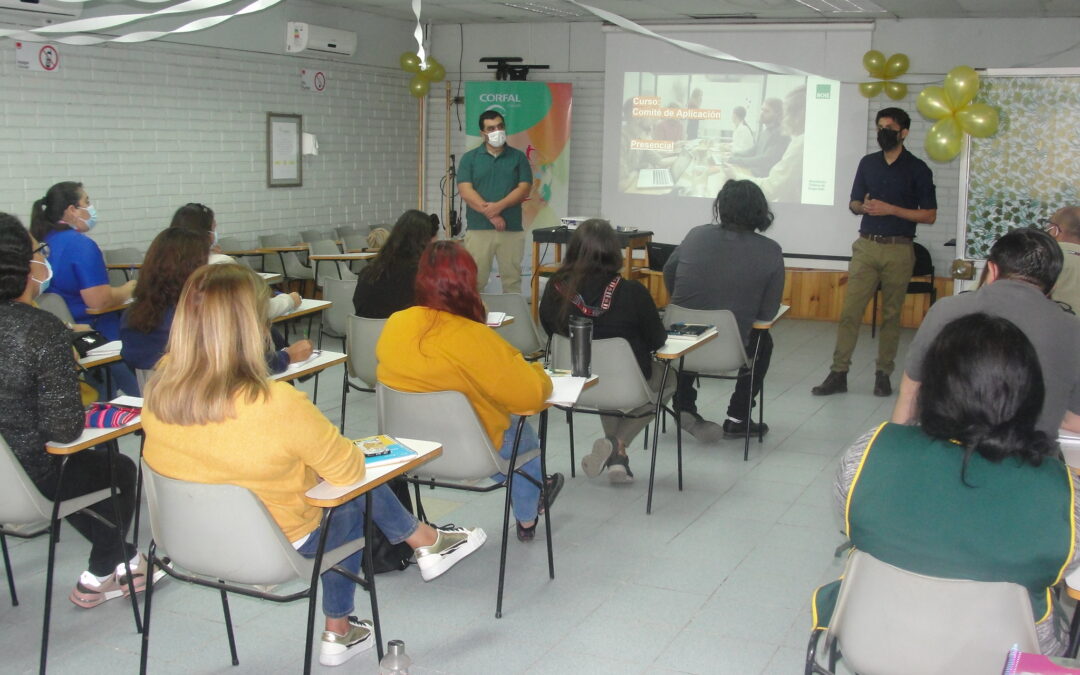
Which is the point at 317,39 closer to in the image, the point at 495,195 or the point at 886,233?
the point at 495,195

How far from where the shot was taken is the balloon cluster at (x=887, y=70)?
28.4 feet

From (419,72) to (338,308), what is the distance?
5.20 metres

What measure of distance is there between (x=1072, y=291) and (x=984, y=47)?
17.8 ft

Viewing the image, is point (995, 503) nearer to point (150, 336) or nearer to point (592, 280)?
point (592, 280)

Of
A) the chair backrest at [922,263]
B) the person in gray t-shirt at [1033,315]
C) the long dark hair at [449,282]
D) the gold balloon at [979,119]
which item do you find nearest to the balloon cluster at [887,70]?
the chair backrest at [922,263]

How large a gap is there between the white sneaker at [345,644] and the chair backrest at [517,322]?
Answer: 2521 mm

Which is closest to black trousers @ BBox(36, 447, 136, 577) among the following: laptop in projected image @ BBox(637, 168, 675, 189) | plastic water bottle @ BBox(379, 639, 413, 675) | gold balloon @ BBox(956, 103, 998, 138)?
plastic water bottle @ BBox(379, 639, 413, 675)

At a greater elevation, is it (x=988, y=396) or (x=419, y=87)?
(x=419, y=87)

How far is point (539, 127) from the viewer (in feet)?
34.0

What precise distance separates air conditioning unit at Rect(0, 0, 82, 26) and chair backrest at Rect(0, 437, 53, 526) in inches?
194

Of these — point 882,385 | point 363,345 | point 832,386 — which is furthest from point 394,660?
point 882,385

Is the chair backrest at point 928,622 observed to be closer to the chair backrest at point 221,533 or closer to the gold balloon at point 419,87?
the chair backrest at point 221,533

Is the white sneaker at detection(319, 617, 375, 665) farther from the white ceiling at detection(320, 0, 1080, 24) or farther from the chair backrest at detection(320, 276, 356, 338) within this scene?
the white ceiling at detection(320, 0, 1080, 24)

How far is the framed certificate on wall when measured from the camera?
893cm
